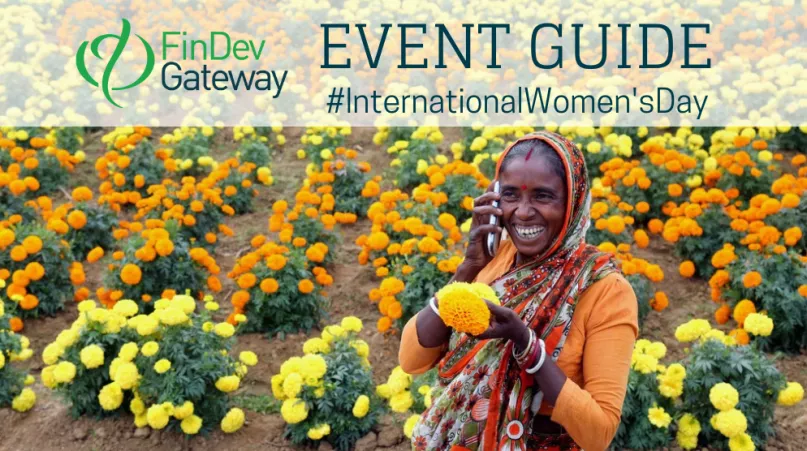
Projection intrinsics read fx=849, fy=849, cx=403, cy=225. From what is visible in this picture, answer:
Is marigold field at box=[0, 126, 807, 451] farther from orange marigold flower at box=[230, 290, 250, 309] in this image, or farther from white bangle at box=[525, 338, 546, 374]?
white bangle at box=[525, 338, 546, 374]

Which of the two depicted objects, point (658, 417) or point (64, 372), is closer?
point (658, 417)

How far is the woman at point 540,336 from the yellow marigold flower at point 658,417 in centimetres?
212

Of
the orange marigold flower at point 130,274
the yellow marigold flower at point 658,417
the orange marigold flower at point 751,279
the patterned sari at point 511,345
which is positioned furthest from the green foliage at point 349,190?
the patterned sari at point 511,345

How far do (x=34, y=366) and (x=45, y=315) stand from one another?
630 mm

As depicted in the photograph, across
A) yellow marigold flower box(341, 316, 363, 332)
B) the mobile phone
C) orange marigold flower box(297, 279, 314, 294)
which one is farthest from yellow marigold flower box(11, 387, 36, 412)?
the mobile phone

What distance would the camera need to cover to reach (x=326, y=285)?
6145 mm

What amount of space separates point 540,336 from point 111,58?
9.42 metres

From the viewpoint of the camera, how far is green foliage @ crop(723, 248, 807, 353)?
505cm

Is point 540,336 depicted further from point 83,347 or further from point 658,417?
point 83,347

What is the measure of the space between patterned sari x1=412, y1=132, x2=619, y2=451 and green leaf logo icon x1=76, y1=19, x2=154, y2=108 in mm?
8029

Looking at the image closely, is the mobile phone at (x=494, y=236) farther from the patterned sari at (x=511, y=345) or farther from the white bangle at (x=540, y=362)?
the white bangle at (x=540, y=362)

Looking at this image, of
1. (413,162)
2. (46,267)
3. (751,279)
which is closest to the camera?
(751,279)

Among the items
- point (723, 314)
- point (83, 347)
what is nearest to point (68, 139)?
point (83, 347)

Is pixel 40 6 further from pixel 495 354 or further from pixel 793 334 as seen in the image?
pixel 495 354
